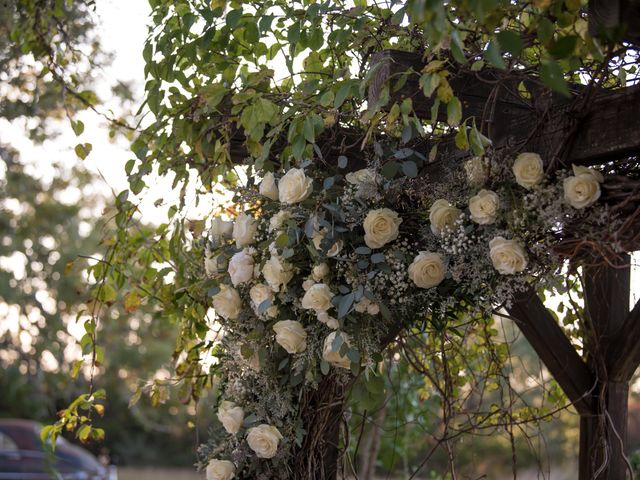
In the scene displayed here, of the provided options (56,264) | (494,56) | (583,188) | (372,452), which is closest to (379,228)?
(583,188)

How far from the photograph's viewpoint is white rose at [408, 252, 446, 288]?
1686 mm

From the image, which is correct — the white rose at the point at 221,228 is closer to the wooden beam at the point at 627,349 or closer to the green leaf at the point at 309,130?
the green leaf at the point at 309,130

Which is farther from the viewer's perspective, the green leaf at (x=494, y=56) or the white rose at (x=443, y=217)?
the white rose at (x=443, y=217)

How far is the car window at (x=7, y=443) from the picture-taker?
9.08 meters

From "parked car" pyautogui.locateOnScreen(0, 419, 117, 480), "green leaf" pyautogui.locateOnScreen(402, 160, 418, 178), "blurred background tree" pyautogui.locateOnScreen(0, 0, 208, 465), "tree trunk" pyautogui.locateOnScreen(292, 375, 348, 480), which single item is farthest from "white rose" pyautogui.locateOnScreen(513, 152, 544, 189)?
"parked car" pyautogui.locateOnScreen(0, 419, 117, 480)

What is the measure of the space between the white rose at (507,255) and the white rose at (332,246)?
365 mm

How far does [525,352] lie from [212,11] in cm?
959

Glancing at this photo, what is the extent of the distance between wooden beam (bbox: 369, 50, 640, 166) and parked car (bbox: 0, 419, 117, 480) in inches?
265

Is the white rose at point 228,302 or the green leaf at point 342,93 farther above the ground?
the green leaf at point 342,93

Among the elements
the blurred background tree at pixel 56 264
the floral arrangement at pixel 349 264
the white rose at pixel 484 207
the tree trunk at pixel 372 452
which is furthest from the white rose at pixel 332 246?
the tree trunk at pixel 372 452

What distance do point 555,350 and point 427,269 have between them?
0.99 m

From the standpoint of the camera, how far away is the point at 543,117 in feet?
5.44

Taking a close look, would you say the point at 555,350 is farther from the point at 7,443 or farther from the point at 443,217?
the point at 7,443

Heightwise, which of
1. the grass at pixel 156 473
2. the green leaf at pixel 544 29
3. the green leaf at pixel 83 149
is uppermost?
the green leaf at pixel 83 149
